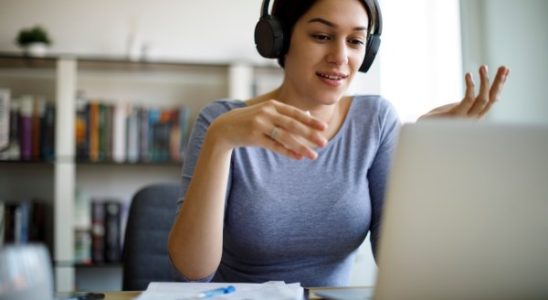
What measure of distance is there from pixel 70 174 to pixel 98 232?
1.04 feet

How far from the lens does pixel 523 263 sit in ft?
1.95

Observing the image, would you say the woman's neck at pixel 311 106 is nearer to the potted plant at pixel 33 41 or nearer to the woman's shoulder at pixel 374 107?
the woman's shoulder at pixel 374 107

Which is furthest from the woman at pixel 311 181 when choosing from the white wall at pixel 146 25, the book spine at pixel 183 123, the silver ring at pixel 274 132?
the white wall at pixel 146 25

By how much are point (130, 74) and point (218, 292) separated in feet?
8.03

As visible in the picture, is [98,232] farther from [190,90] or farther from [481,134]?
[481,134]

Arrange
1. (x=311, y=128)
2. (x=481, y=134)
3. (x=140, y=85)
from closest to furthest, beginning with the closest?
(x=481, y=134) → (x=311, y=128) → (x=140, y=85)

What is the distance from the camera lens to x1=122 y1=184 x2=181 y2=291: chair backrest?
4.91 ft

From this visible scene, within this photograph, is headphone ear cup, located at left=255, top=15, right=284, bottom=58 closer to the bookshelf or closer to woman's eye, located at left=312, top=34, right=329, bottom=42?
woman's eye, located at left=312, top=34, right=329, bottom=42

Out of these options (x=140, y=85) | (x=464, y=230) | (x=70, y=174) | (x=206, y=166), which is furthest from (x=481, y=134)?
(x=140, y=85)

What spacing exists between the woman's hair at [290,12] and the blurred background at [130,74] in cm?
115

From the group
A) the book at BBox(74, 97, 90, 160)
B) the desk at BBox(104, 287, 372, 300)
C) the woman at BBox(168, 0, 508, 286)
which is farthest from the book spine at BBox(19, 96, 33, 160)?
the desk at BBox(104, 287, 372, 300)

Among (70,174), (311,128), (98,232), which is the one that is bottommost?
Answer: (98,232)

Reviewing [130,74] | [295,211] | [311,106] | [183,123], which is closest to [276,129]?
[295,211]

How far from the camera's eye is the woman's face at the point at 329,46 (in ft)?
4.19
